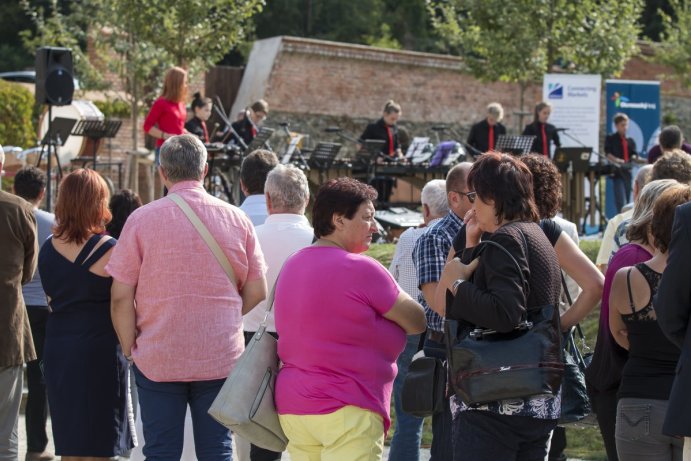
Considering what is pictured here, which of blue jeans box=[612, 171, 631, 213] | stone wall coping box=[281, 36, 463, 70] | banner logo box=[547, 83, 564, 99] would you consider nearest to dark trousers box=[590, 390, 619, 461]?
blue jeans box=[612, 171, 631, 213]

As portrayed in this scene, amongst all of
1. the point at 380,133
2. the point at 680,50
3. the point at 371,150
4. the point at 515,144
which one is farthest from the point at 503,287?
the point at 680,50

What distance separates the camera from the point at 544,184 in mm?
5250

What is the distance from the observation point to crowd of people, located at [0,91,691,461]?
Answer: 4492 mm

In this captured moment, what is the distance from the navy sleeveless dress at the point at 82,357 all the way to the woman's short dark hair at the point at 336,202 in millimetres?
1528

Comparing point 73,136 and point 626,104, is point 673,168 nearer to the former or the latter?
point 73,136

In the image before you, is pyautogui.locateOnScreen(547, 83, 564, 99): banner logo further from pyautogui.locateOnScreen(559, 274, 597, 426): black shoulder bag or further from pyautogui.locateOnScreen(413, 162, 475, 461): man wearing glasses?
pyautogui.locateOnScreen(559, 274, 597, 426): black shoulder bag

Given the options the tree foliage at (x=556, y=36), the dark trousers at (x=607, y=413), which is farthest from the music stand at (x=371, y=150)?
the dark trousers at (x=607, y=413)

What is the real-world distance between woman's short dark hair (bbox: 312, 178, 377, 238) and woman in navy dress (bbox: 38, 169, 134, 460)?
1.53m

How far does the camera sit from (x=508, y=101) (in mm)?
31281

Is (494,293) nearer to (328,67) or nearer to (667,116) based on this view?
(328,67)

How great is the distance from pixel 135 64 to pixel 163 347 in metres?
14.8

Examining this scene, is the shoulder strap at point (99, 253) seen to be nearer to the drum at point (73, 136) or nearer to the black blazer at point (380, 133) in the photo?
the black blazer at point (380, 133)

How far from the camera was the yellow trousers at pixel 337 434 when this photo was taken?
4844 millimetres

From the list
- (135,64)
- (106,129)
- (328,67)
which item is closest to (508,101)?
(328,67)
